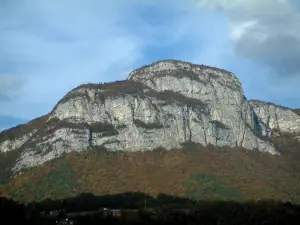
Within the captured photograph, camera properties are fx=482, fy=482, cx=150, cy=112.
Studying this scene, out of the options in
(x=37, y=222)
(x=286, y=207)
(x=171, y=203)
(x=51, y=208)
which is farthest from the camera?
(x=171, y=203)

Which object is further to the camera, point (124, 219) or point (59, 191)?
point (59, 191)

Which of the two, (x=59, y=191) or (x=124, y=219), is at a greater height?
(x=59, y=191)

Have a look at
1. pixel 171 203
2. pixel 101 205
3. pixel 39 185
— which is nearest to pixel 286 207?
pixel 171 203

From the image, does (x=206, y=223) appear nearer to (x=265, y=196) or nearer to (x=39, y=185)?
(x=265, y=196)

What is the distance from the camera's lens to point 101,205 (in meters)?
152

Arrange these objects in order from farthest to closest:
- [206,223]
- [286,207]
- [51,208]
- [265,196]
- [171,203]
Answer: [265,196]
[171,203]
[51,208]
[286,207]
[206,223]

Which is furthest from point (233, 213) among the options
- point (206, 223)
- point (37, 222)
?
point (37, 222)

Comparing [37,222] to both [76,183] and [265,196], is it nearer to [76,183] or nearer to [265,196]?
[76,183]

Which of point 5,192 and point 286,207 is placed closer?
point 286,207

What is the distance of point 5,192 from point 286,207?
Result: 4563 inches

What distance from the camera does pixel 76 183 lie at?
194125 mm

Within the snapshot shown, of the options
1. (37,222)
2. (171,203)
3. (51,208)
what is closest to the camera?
(37,222)

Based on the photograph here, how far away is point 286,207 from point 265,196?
193ft

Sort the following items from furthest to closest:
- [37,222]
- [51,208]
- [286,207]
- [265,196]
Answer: [265,196], [51,208], [286,207], [37,222]
